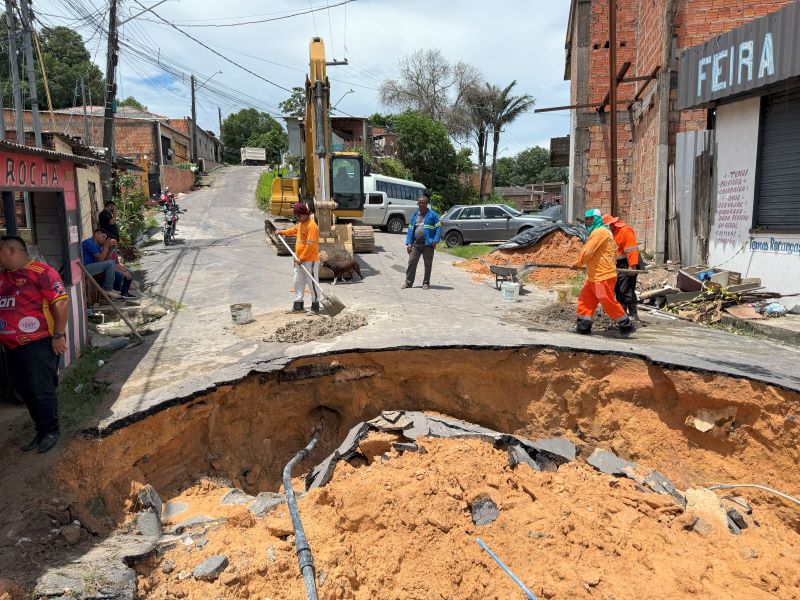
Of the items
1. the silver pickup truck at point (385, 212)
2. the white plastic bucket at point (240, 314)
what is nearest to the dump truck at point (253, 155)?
the silver pickup truck at point (385, 212)

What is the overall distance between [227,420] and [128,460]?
3.55ft

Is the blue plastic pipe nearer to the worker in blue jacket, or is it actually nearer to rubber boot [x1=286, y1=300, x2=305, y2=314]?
rubber boot [x1=286, y1=300, x2=305, y2=314]

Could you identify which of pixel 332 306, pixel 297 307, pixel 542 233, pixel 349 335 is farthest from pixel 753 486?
pixel 542 233

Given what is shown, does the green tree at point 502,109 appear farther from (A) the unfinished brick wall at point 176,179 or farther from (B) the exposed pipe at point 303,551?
(B) the exposed pipe at point 303,551

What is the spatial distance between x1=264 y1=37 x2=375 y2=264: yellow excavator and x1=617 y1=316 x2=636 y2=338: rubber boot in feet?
19.4

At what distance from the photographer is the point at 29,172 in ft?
16.0

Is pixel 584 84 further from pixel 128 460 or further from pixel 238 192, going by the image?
pixel 238 192

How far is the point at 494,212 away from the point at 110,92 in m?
11.8

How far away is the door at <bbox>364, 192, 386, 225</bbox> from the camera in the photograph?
21.7 m

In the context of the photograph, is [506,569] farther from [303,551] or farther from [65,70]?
[65,70]

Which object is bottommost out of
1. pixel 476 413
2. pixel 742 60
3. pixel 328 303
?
pixel 476 413

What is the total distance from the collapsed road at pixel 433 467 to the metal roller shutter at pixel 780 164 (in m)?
2.90

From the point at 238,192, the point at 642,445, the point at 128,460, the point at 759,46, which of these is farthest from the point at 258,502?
the point at 238,192

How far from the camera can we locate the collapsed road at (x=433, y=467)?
12.1 feet
